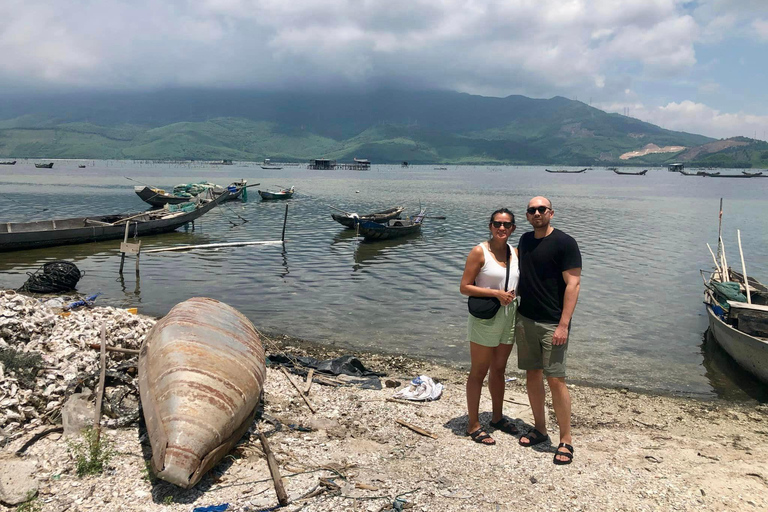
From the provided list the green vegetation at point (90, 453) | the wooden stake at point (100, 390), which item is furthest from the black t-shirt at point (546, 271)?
the wooden stake at point (100, 390)

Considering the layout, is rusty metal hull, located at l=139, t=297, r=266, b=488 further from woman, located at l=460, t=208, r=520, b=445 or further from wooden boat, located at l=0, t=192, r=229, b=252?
wooden boat, located at l=0, t=192, r=229, b=252

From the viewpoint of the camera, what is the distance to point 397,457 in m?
6.15

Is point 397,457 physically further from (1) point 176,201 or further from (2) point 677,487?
(1) point 176,201

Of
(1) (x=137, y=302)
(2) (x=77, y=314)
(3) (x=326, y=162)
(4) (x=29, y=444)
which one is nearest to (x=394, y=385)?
(4) (x=29, y=444)

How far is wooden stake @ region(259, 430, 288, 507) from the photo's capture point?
498 cm

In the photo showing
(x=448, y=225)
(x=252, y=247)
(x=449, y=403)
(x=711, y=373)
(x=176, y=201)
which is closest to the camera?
(x=449, y=403)

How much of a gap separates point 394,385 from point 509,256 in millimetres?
4113

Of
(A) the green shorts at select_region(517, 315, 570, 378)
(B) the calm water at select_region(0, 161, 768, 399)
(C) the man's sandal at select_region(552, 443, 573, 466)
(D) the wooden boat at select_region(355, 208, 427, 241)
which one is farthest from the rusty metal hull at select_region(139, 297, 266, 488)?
(D) the wooden boat at select_region(355, 208, 427, 241)

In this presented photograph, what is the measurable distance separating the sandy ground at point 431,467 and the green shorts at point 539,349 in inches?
46.9

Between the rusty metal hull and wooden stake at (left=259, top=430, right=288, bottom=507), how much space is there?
33cm

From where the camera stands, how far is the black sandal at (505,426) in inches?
268

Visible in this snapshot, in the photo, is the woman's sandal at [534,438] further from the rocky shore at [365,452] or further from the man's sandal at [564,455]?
the man's sandal at [564,455]

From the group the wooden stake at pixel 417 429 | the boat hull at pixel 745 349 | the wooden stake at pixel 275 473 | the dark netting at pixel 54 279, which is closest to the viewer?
the wooden stake at pixel 275 473

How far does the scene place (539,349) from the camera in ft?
19.2
